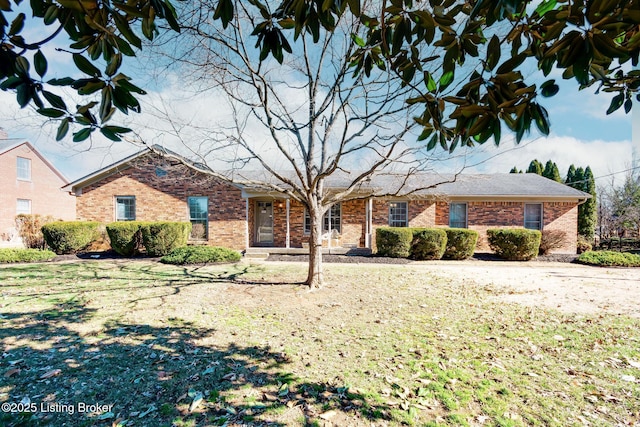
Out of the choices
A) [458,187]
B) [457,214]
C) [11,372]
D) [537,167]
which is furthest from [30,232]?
[537,167]

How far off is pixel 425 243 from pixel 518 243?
396 centimetres

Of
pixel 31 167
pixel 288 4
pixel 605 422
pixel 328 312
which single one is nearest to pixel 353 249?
pixel 328 312

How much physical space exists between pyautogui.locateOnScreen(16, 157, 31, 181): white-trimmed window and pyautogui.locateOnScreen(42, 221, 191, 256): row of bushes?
1589cm

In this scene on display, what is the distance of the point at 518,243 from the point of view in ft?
41.1

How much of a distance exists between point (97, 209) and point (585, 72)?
55.8ft

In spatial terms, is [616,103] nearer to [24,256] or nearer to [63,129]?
[63,129]

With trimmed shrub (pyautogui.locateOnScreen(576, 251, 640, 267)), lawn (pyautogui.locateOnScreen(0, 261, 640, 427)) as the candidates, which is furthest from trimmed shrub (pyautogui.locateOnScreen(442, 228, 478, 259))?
lawn (pyautogui.locateOnScreen(0, 261, 640, 427))

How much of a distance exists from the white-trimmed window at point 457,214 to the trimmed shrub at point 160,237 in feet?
41.1

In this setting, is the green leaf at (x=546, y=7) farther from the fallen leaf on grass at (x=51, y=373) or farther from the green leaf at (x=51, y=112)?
the fallen leaf on grass at (x=51, y=373)

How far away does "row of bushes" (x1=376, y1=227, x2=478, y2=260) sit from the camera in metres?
12.3

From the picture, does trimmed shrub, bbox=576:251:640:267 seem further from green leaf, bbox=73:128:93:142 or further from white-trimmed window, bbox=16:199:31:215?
white-trimmed window, bbox=16:199:31:215

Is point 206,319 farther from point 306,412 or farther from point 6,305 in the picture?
point 6,305

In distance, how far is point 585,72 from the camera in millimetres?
1431

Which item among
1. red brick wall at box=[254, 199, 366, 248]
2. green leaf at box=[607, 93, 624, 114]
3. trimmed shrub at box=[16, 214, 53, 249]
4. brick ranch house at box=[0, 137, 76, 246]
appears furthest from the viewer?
brick ranch house at box=[0, 137, 76, 246]
